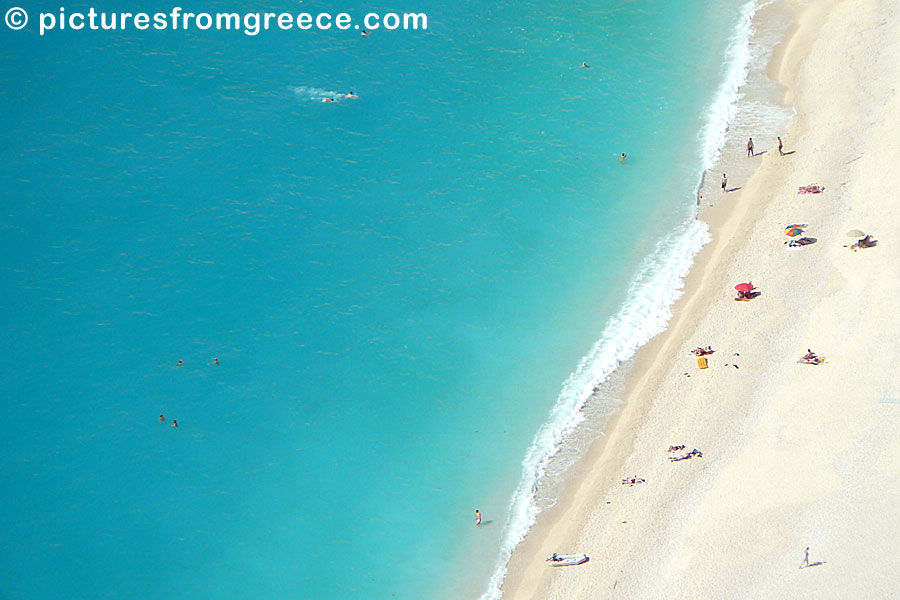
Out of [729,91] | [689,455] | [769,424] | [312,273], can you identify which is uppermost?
[729,91]

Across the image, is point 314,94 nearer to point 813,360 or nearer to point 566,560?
point 813,360

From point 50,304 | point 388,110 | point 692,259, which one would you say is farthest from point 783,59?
point 50,304

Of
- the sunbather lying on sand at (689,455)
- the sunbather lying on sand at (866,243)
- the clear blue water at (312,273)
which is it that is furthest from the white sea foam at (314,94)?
the sunbather lying on sand at (689,455)

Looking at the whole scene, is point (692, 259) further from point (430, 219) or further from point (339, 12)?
point (339, 12)

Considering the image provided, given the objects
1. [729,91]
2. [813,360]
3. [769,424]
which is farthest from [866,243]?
[729,91]

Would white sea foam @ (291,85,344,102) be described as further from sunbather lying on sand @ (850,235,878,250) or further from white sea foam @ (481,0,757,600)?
sunbather lying on sand @ (850,235,878,250)
